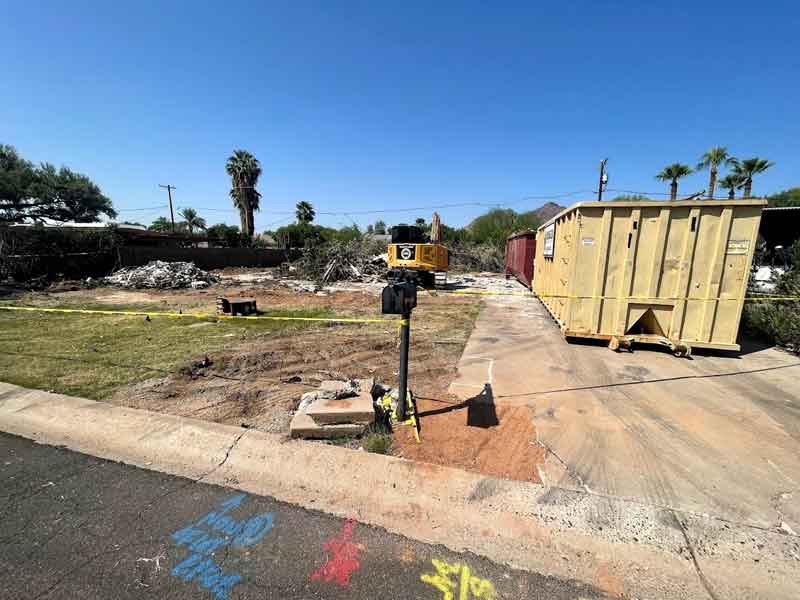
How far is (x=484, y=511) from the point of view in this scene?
2451 millimetres

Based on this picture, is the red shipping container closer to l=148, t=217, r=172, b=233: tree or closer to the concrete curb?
the concrete curb

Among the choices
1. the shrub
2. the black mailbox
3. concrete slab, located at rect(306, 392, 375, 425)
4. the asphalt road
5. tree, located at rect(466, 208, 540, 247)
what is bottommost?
the asphalt road

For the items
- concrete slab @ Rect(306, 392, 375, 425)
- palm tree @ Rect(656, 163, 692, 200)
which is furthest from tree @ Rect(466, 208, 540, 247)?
concrete slab @ Rect(306, 392, 375, 425)

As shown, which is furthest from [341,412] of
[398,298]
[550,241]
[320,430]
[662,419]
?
[550,241]

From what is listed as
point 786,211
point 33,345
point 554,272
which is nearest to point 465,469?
point 554,272

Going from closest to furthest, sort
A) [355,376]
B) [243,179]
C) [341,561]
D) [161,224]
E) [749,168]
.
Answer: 1. [341,561]
2. [355,376]
3. [749,168]
4. [243,179]
5. [161,224]

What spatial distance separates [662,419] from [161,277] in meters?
19.7

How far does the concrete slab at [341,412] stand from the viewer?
3.38 meters

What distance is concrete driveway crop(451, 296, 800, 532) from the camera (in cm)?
269

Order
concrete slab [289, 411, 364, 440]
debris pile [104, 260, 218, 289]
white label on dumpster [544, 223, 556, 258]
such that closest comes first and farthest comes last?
concrete slab [289, 411, 364, 440], white label on dumpster [544, 223, 556, 258], debris pile [104, 260, 218, 289]

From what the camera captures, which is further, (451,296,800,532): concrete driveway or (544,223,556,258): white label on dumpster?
(544,223,556,258): white label on dumpster

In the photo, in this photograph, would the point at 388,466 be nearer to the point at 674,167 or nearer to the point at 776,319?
the point at 776,319

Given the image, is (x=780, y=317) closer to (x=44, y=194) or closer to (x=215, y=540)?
(x=215, y=540)

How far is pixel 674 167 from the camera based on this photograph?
30938mm
